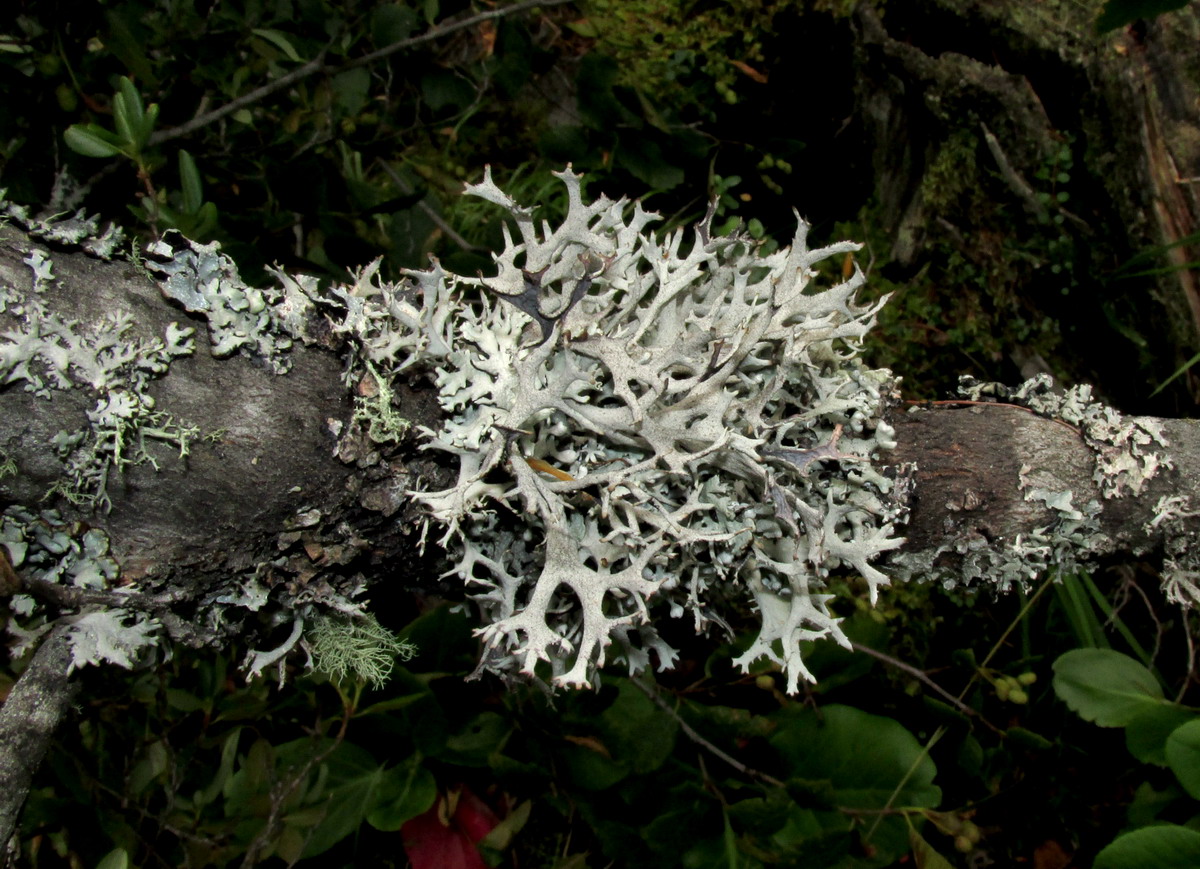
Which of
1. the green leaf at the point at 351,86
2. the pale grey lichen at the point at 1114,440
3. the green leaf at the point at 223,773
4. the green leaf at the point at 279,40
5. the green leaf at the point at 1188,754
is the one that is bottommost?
the green leaf at the point at 223,773

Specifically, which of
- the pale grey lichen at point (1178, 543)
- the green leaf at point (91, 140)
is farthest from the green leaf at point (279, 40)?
the pale grey lichen at point (1178, 543)

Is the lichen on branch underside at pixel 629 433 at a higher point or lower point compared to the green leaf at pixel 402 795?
higher

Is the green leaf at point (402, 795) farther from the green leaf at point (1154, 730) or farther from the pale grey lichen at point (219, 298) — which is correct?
the green leaf at point (1154, 730)

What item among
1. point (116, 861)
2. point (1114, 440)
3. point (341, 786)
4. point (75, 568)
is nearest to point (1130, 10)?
point (1114, 440)

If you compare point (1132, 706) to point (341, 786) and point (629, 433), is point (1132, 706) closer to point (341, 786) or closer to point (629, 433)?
point (629, 433)

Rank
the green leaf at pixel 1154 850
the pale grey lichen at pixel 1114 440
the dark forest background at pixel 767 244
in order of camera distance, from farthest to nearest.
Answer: the dark forest background at pixel 767 244 → the green leaf at pixel 1154 850 → the pale grey lichen at pixel 1114 440

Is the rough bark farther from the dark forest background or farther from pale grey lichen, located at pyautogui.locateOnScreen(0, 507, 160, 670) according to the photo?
the dark forest background

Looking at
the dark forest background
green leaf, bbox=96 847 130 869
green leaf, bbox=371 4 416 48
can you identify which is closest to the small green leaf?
the dark forest background
